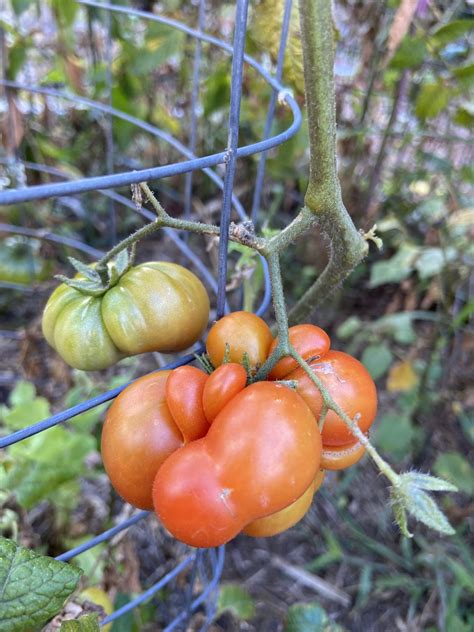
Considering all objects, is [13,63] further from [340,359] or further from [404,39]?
[340,359]

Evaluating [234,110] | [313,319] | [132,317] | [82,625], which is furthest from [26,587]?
[313,319]

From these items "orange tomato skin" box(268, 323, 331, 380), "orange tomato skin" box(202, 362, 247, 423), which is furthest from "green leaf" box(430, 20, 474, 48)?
"orange tomato skin" box(202, 362, 247, 423)

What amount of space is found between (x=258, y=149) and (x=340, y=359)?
0.76ft

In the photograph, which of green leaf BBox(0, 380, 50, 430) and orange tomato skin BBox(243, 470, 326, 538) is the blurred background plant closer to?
green leaf BBox(0, 380, 50, 430)

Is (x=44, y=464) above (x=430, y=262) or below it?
below

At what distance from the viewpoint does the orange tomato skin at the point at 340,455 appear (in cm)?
56

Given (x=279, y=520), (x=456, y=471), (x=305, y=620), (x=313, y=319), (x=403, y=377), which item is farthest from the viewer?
(x=313, y=319)

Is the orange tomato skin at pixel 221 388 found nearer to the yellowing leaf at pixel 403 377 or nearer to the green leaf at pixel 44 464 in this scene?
the green leaf at pixel 44 464

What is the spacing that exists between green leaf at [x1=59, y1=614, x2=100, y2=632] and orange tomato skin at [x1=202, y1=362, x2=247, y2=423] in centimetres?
23

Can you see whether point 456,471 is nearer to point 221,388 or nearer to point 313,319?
point 313,319

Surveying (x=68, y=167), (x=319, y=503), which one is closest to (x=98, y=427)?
(x=319, y=503)

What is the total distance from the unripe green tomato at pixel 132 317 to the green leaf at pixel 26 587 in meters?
0.24

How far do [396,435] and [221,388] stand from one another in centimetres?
102

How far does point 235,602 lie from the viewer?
3.67 ft
